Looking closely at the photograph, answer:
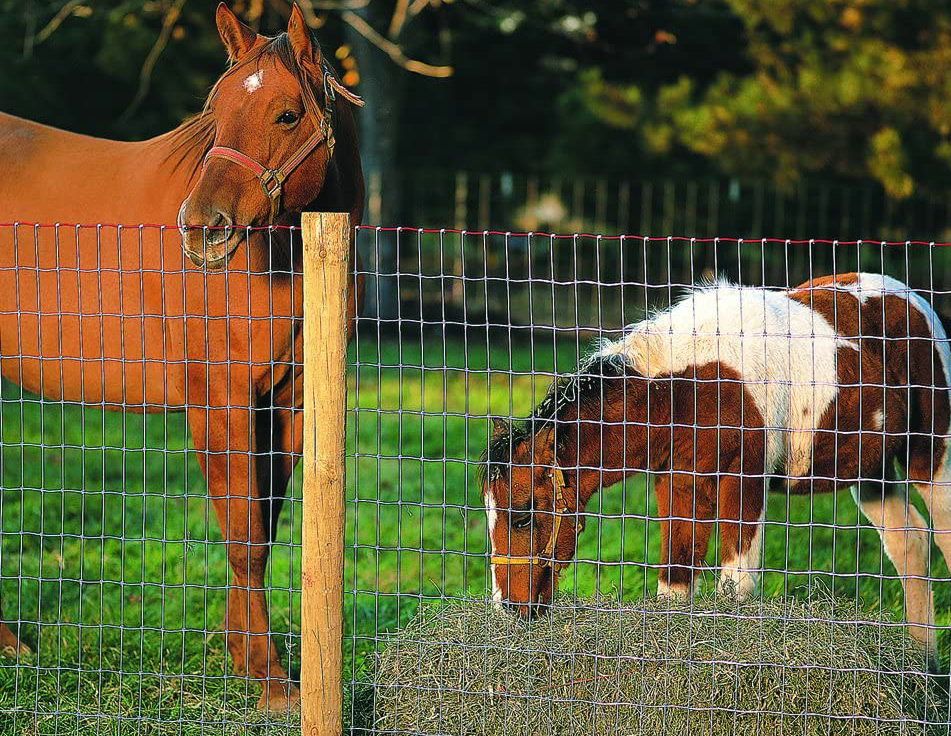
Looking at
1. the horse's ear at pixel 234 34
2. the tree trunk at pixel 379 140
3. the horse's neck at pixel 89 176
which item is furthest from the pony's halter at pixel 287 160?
the tree trunk at pixel 379 140

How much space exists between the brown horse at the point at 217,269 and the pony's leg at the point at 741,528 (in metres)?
1.50

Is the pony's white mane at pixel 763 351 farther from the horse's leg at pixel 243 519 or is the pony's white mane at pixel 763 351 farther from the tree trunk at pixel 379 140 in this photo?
the tree trunk at pixel 379 140

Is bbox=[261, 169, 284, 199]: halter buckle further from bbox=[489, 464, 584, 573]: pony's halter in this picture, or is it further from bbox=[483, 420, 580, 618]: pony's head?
bbox=[489, 464, 584, 573]: pony's halter

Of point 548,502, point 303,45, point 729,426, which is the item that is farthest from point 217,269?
point 729,426

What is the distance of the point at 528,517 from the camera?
4.04 m

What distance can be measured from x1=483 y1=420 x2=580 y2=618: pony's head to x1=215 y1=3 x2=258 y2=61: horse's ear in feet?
5.41

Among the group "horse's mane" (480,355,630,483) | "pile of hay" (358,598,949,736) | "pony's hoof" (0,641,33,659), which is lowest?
"pony's hoof" (0,641,33,659)

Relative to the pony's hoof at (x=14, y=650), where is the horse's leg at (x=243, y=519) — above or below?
above

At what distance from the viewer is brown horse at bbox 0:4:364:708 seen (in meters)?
3.91

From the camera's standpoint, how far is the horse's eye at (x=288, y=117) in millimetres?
3949

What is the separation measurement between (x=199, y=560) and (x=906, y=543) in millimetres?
3480

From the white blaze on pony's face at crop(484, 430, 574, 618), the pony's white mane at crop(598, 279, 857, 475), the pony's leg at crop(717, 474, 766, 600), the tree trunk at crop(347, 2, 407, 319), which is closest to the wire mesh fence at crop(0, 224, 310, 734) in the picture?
the white blaze on pony's face at crop(484, 430, 574, 618)

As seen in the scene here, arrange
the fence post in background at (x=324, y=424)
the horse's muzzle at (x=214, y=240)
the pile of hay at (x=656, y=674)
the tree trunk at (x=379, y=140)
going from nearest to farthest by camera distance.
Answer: the fence post in background at (x=324, y=424)
the pile of hay at (x=656, y=674)
the horse's muzzle at (x=214, y=240)
the tree trunk at (x=379, y=140)

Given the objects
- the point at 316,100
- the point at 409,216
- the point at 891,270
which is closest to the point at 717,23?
the point at 891,270
